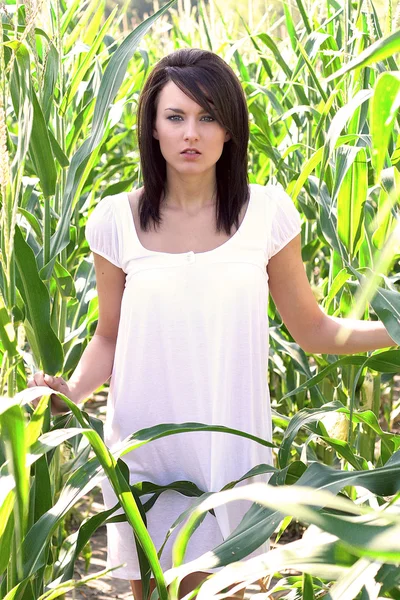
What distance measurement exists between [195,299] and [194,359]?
0.10m

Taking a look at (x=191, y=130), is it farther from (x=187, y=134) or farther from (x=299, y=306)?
(x=299, y=306)

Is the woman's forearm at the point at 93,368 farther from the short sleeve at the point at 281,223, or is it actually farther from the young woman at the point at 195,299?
the short sleeve at the point at 281,223

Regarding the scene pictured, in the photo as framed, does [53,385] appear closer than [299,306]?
Yes

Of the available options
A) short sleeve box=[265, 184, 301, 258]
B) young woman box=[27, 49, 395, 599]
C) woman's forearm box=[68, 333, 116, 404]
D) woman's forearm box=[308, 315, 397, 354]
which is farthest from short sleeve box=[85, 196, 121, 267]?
woman's forearm box=[308, 315, 397, 354]

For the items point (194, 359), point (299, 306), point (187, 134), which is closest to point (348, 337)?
point (299, 306)

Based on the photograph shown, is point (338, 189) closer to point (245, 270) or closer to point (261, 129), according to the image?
point (245, 270)

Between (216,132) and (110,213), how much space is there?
0.23 metres

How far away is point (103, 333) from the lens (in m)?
1.53

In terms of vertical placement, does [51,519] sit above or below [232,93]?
below

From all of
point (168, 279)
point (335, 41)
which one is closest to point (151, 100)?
point (168, 279)

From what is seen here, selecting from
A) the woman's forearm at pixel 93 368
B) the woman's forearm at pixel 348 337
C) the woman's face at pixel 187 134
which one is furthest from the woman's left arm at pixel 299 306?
the woman's forearm at pixel 93 368

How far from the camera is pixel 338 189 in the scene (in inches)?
58.8

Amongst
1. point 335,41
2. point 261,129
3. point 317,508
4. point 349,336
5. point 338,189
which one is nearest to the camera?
point 317,508

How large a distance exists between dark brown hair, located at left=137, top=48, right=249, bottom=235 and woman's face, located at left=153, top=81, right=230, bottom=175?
1 centimetres
